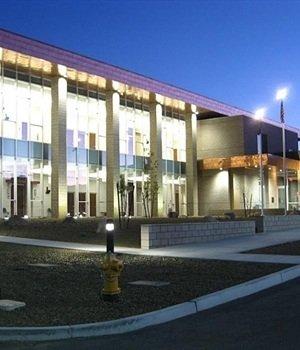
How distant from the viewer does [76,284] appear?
11.5m

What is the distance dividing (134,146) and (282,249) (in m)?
27.6

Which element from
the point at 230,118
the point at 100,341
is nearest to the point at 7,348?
the point at 100,341

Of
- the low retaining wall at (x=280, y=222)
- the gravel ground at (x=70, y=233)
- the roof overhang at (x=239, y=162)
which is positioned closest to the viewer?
the gravel ground at (x=70, y=233)

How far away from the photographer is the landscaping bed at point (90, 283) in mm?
8695

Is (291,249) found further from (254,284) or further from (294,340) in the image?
(294,340)

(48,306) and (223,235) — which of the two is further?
(223,235)

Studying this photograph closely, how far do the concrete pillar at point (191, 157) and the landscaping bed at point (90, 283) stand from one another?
34207 mm

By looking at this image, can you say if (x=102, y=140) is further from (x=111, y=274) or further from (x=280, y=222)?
(x=111, y=274)

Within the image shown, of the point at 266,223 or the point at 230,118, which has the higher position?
the point at 230,118

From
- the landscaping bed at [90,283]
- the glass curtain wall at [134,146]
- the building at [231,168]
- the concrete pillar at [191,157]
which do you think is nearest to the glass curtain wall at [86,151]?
the glass curtain wall at [134,146]

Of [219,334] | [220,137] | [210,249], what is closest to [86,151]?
[220,137]

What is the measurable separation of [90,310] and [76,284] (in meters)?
2.63

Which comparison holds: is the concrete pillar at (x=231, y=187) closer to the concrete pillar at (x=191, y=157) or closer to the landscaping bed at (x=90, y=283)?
the concrete pillar at (x=191, y=157)

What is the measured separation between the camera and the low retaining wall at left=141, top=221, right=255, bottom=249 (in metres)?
20.0
